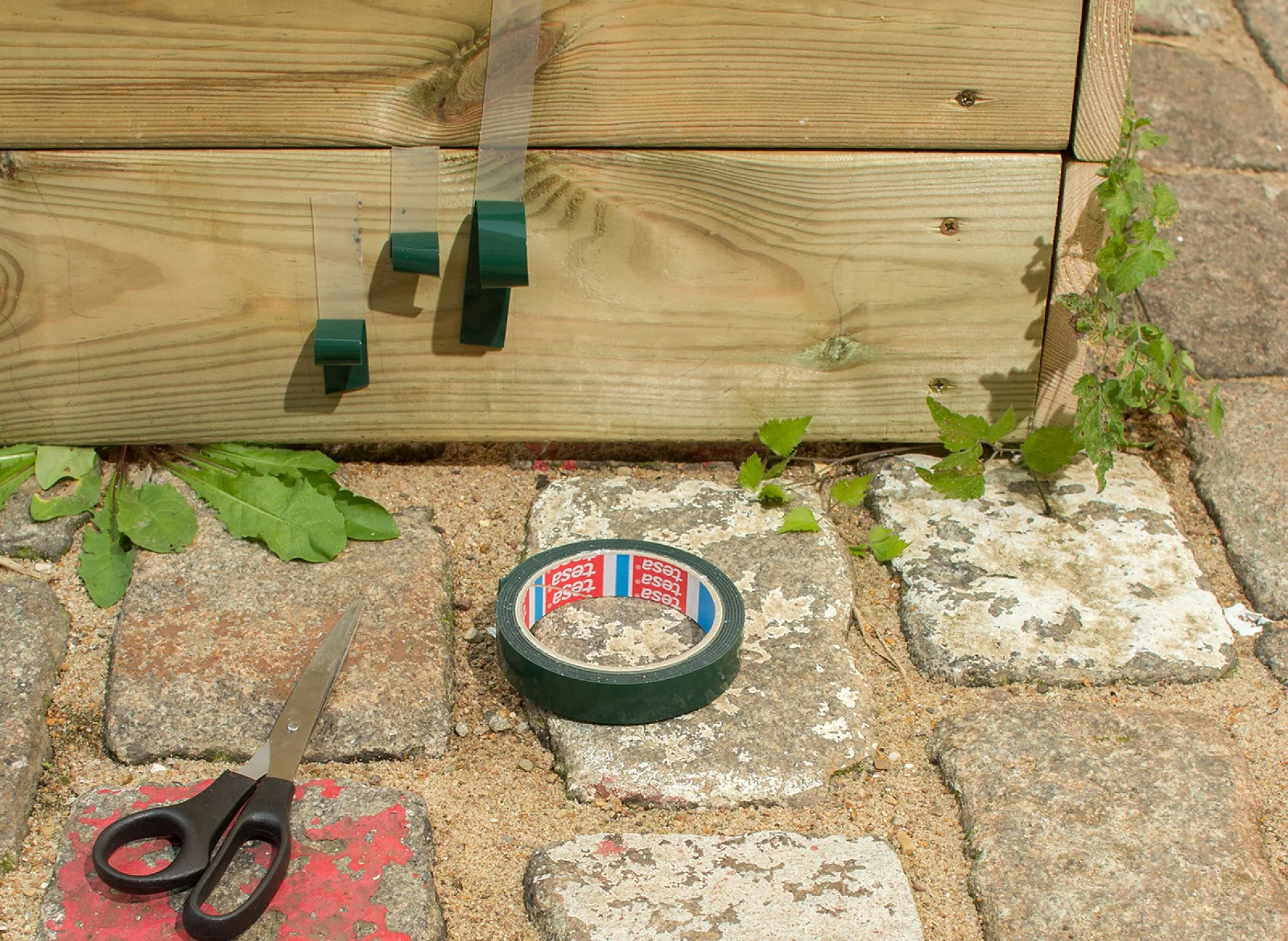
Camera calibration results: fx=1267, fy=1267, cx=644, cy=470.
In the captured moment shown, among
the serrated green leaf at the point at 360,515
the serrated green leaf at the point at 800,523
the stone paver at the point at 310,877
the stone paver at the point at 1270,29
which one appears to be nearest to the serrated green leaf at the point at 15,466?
the serrated green leaf at the point at 360,515

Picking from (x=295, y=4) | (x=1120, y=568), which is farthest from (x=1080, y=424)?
(x=295, y=4)

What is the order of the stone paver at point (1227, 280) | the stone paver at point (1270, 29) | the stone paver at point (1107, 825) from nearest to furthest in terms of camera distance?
the stone paver at point (1107, 825)
the stone paver at point (1227, 280)
the stone paver at point (1270, 29)

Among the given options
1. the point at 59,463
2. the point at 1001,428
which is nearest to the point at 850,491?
the point at 1001,428

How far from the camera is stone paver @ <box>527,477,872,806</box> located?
5.58 feet

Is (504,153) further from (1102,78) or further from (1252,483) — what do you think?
(1252,483)

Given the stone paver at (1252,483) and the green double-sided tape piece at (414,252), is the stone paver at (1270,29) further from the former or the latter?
the green double-sided tape piece at (414,252)

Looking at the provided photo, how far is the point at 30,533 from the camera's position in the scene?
210 centimetres

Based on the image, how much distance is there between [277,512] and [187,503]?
0.18m

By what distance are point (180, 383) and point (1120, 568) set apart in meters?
1.63

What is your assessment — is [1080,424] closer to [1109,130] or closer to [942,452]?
[942,452]

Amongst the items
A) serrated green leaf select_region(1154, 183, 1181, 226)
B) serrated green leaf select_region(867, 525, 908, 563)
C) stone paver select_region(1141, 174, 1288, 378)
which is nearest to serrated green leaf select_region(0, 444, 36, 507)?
serrated green leaf select_region(867, 525, 908, 563)

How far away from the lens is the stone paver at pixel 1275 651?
1.96 m

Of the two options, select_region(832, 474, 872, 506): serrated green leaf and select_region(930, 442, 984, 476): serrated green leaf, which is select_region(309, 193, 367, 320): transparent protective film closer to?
select_region(832, 474, 872, 506): serrated green leaf

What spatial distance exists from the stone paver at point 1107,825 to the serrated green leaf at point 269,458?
114cm
